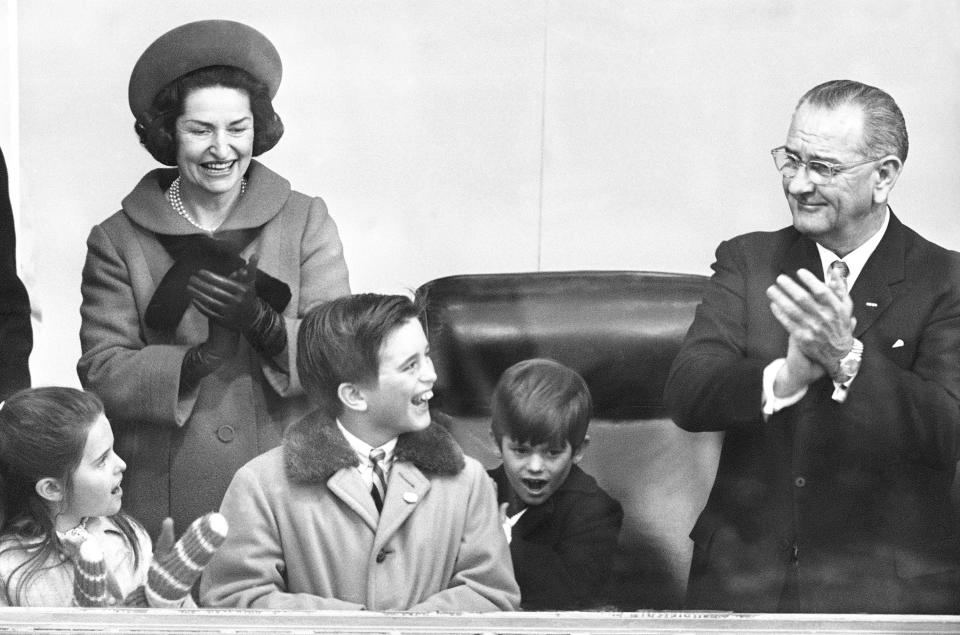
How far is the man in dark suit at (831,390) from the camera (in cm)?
513

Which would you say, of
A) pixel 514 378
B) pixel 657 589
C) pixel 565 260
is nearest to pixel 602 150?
pixel 565 260

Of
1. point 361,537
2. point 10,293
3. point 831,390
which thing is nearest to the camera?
point 361,537

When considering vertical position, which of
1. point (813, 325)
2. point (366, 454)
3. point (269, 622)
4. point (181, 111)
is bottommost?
point (269, 622)

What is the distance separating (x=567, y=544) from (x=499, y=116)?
3.88ft

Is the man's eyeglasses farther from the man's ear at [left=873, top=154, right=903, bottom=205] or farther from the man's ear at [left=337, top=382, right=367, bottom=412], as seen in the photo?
the man's ear at [left=337, top=382, right=367, bottom=412]

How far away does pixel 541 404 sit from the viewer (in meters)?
5.20

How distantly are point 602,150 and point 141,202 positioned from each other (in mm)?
1266

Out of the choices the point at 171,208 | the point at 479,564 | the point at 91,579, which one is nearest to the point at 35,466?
the point at 91,579

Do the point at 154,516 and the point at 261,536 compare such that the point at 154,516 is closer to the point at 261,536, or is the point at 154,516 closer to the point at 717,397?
the point at 261,536

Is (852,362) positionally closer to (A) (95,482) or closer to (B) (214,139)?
(B) (214,139)

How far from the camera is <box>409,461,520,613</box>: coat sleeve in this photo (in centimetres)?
509

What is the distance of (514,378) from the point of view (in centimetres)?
519

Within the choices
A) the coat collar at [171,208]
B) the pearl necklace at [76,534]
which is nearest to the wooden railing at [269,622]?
the pearl necklace at [76,534]

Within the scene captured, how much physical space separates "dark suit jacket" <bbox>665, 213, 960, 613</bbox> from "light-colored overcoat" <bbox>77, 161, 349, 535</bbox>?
1.05 m
